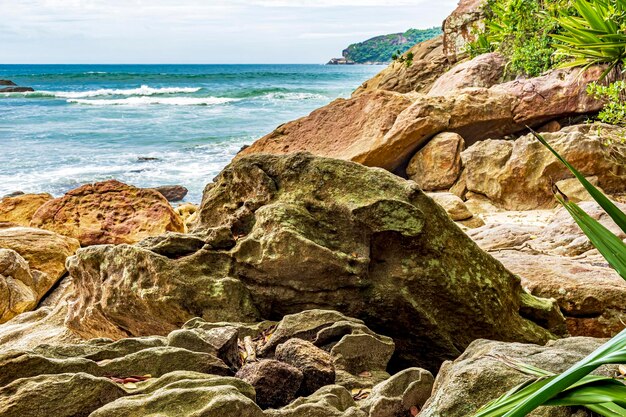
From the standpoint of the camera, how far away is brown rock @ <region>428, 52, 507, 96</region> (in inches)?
515

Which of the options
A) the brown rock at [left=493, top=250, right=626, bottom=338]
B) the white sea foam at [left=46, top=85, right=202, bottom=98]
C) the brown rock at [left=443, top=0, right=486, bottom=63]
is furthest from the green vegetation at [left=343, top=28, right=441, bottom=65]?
the brown rock at [left=493, top=250, right=626, bottom=338]

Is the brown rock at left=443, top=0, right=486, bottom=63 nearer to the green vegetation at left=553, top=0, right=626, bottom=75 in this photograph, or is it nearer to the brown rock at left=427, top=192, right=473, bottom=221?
the brown rock at left=427, top=192, right=473, bottom=221

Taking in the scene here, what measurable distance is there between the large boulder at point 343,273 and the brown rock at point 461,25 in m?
15.2

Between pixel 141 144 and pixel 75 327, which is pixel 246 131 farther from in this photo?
pixel 75 327

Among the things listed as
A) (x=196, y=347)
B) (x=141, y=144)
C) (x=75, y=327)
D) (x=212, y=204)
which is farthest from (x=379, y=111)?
(x=141, y=144)

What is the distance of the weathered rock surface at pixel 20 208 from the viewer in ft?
31.9

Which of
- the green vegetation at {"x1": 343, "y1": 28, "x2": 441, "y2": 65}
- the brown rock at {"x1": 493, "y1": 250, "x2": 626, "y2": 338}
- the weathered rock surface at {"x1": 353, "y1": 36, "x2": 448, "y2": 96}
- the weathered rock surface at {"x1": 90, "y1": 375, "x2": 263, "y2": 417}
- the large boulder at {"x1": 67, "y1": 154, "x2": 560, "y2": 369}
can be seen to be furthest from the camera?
the green vegetation at {"x1": 343, "y1": 28, "x2": 441, "y2": 65}

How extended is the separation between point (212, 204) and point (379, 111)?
6482 millimetres

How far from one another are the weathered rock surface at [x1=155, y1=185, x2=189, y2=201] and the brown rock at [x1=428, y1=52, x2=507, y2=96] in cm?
564

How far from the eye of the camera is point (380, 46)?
14500cm

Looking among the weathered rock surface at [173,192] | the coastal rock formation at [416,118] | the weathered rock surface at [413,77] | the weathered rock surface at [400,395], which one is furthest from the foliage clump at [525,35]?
the weathered rock surface at [400,395]

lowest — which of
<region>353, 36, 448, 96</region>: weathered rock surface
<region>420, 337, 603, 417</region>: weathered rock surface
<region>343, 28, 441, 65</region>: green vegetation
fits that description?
<region>420, 337, 603, 417</region>: weathered rock surface

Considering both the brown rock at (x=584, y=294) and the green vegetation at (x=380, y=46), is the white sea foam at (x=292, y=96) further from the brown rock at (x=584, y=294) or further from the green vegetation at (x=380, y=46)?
the green vegetation at (x=380, y=46)

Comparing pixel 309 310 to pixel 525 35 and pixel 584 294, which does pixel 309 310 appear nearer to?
pixel 584 294
